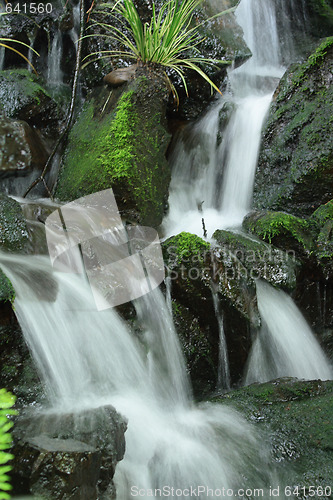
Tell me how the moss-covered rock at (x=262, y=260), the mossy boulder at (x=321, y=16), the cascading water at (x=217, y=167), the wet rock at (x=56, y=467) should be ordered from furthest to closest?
the mossy boulder at (x=321, y=16) → the cascading water at (x=217, y=167) → the moss-covered rock at (x=262, y=260) → the wet rock at (x=56, y=467)

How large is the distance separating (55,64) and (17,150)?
257cm

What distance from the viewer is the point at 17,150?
5664 mm

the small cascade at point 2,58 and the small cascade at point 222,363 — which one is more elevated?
the small cascade at point 2,58

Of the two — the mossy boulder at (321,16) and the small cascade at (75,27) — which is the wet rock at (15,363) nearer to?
the small cascade at (75,27)

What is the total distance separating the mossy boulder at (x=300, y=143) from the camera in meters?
5.80

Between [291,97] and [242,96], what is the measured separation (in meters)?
1.50

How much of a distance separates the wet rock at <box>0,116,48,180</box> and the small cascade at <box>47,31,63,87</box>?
6.05ft

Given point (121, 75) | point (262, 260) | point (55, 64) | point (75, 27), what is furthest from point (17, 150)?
point (262, 260)

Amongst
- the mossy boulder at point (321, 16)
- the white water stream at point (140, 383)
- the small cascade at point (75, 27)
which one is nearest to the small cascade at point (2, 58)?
the small cascade at point (75, 27)

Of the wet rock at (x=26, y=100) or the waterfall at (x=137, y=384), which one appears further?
the wet rock at (x=26, y=100)

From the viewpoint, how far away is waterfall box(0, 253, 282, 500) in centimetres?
288

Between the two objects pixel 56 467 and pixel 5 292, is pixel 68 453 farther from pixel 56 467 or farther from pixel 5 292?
pixel 5 292

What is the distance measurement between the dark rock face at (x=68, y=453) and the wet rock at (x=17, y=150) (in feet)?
12.5

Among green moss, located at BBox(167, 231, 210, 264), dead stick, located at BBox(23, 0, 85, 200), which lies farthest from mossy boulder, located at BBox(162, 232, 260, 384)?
dead stick, located at BBox(23, 0, 85, 200)
